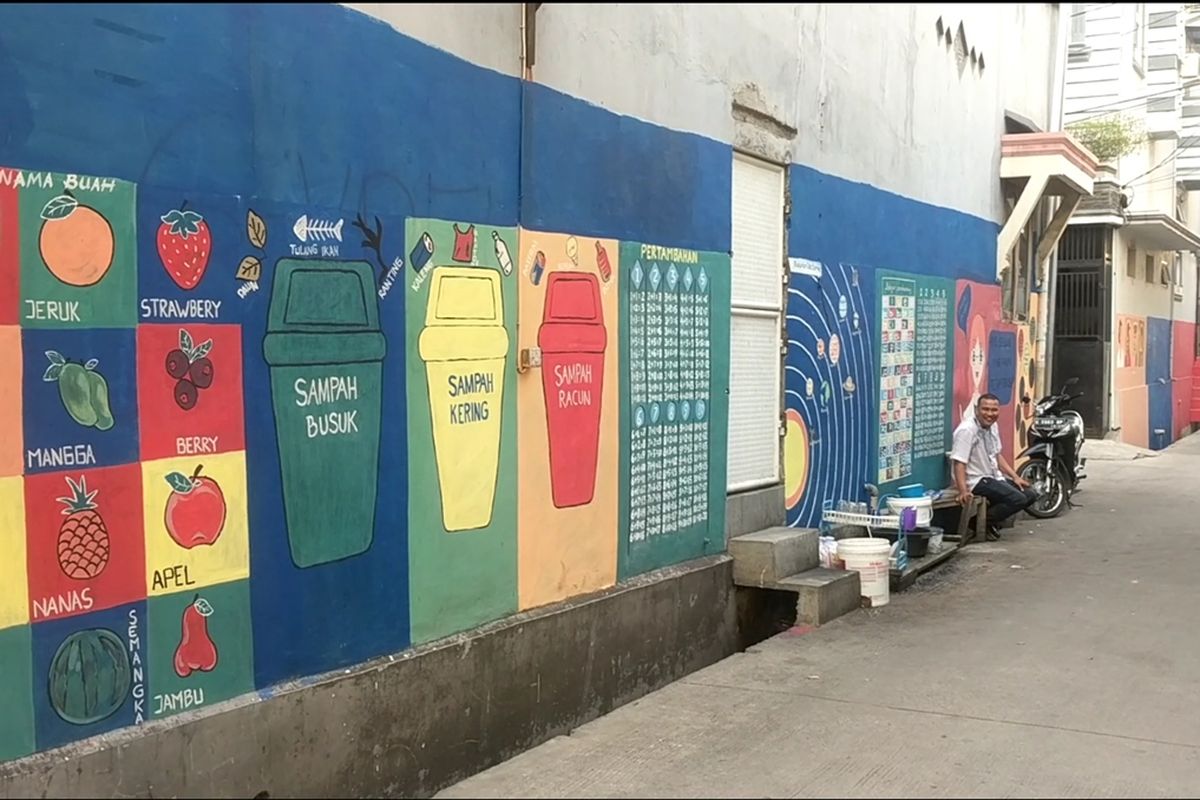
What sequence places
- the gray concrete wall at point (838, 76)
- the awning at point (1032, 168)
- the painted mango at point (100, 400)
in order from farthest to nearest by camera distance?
the awning at point (1032, 168) < the gray concrete wall at point (838, 76) < the painted mango at point (100, 400)

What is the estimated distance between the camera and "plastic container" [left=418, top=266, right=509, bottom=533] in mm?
5188

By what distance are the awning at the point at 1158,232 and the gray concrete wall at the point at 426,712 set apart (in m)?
14.6

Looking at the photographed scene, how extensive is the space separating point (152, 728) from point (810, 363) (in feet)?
19.1

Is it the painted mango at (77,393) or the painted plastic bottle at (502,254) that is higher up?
the painted plastic bottle at (502,254)

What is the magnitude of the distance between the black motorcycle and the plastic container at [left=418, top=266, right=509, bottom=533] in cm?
805

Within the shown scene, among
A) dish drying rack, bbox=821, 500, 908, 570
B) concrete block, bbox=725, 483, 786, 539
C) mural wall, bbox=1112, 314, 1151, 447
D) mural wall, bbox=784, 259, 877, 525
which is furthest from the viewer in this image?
mural wall, bbox=1112, 314, 1151, 447

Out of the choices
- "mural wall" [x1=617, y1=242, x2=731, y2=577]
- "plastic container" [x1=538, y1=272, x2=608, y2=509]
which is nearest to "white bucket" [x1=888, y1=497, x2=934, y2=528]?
"mural wall" [x1=617, y1=242, x2=731, y2=577]

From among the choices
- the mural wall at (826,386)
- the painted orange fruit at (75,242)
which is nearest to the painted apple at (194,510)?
the painted orange fruit at (75,242)

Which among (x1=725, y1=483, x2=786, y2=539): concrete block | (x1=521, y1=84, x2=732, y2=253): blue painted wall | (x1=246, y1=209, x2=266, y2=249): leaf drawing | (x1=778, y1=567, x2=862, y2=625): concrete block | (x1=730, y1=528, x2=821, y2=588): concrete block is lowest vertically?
(x1=778, y1=567, x2=862, y2=625): concrete block

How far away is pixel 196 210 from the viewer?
13.4 ft

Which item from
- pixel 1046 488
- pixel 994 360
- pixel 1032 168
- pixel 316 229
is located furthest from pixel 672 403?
pixel 1032 168

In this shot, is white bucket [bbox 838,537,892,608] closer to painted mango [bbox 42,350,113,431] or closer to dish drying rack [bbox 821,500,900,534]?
dish drying rack [bbox 821,500,900,534]

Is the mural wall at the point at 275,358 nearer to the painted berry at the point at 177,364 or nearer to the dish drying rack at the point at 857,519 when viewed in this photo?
the painted berry at the point at 177,364

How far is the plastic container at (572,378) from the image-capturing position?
596 cm
